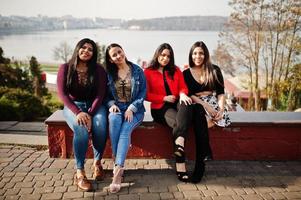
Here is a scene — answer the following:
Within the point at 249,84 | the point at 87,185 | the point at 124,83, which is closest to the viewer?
the point at 87,185

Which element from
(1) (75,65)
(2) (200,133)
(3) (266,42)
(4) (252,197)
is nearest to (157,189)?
(2) (200,133)

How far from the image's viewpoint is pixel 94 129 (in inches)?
140

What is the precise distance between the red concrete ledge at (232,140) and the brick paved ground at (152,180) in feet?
0.35

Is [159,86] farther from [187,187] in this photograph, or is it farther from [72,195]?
[72,195]

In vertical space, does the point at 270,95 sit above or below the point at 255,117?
below

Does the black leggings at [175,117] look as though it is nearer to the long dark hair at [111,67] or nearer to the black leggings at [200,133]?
the black leggings at [200,133]

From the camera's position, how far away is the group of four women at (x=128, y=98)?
138 inches

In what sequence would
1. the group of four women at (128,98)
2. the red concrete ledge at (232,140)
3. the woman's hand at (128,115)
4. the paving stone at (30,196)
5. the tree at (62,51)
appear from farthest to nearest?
the tree at (62,51), the red concrete ledge at (232,140), the woman's hand at (128,115), the group of four women at (128,98), the paving stone at (30,196)

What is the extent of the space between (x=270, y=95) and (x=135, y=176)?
1250cm

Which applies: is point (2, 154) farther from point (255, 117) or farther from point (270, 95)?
point (270, 95)

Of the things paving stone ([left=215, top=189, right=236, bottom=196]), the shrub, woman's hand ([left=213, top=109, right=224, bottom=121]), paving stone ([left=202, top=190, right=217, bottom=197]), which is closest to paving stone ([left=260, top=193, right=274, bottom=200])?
paving stone ([left=215, top=189, right=236, bottom=196])

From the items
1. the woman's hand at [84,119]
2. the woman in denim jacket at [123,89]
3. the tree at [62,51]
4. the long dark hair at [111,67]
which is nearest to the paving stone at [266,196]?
the woman in denim jacket at [123,89]

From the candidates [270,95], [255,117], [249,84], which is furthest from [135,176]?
[249,84]

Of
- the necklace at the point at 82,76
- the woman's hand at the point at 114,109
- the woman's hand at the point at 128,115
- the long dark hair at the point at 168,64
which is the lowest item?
the woman's hand at the point at 128,115
